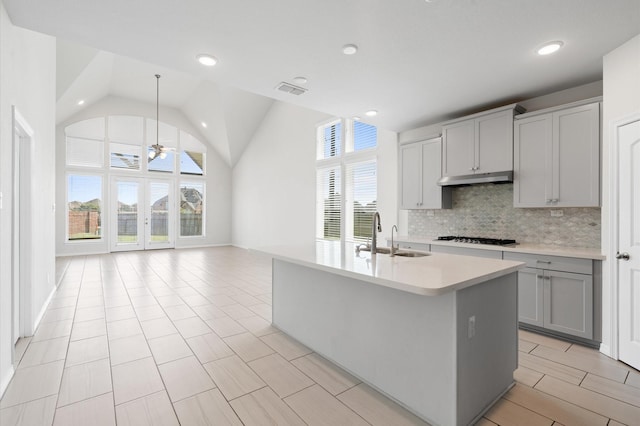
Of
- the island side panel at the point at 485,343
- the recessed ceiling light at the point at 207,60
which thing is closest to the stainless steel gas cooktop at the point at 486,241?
the island side panel at the point at 485,343

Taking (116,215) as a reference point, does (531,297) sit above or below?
below

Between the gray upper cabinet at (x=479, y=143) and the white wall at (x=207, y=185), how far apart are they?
836 centimetres

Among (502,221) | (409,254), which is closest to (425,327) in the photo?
(409,254)

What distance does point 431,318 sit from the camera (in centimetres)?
186

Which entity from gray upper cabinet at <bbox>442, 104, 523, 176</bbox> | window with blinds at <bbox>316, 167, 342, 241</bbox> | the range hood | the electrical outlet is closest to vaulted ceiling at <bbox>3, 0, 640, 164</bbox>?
gray upper cabinet at <bbox>442, 104, 523, 176</bbox>

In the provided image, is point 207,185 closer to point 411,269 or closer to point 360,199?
point 360,199

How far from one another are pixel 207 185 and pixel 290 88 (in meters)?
7.85

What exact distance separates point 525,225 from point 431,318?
9.09ft

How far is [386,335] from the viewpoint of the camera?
6.96 ft

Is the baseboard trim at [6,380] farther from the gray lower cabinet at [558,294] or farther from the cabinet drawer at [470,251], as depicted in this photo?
the gray lower cabinet at [558,294]

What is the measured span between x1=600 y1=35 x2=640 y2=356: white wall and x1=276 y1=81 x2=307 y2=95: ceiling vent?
2.95 m

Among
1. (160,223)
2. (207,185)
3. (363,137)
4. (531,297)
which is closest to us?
(531,297)

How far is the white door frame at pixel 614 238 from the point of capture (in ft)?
8.78

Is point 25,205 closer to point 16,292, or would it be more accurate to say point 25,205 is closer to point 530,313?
point 16,292
